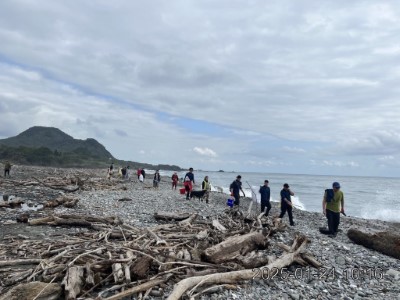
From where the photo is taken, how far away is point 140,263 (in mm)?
7098

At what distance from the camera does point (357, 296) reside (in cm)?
768

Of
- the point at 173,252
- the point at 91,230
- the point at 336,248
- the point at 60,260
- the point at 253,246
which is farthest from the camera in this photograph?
the point at 91,230

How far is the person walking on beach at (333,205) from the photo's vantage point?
1333 cm

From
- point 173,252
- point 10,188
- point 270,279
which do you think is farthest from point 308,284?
point 10,188

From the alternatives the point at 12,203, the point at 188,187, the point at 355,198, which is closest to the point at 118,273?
the point at 12,203

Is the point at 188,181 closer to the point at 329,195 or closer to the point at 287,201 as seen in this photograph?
the point at 287,201

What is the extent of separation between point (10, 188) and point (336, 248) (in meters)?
24.8

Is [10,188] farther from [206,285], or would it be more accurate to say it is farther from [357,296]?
[357,296]

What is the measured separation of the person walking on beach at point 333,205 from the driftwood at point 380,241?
3.11 ft

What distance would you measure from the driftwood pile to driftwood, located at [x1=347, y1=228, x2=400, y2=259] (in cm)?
297

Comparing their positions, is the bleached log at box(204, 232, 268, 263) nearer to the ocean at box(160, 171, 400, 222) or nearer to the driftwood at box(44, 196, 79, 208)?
the ocean at box(160, 171, 400, 222)

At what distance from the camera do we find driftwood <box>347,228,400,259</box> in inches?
444

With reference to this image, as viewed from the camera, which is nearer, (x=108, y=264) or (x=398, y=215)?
(x=108, y=264)

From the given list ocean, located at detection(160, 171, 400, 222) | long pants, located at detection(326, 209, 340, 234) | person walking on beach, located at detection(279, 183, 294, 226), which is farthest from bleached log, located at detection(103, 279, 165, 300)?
ocean, located at detection(160, 171, 400, 222)
